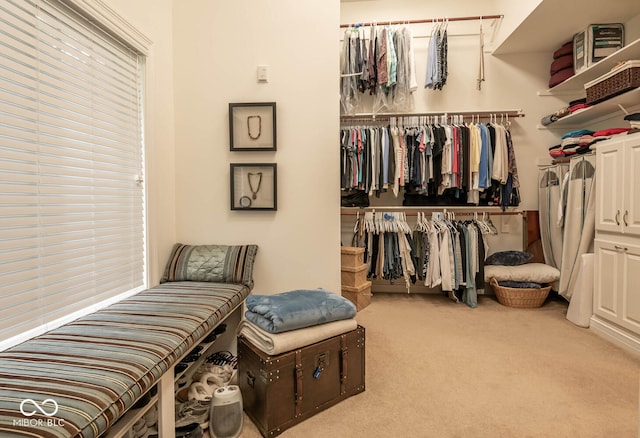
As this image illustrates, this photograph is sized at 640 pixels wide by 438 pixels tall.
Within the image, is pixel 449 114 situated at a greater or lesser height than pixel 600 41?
lesser

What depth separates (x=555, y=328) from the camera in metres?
2.60

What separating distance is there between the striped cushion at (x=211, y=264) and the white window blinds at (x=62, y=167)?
240 millimetres

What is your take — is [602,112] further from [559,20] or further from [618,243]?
[618,243]

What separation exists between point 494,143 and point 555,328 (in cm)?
183

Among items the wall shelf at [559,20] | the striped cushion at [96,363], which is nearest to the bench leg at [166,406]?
the striped cushion at [96,363]

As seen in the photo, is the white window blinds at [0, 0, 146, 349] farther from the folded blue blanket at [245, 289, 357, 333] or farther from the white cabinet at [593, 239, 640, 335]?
the white cabinet at [593, 239, 640, 335]

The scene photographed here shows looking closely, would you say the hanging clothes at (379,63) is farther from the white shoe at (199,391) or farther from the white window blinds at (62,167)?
the white shoe at (199,391)

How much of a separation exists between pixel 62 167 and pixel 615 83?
145 inches

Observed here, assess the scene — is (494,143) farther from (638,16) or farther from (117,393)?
(117,393)

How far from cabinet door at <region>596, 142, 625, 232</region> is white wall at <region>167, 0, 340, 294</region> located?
2035 mm

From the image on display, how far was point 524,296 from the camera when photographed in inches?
122

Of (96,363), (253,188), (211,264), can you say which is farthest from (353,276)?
(96,363)

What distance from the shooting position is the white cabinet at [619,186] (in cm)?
211

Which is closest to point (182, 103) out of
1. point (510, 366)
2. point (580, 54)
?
point (510, 366)
